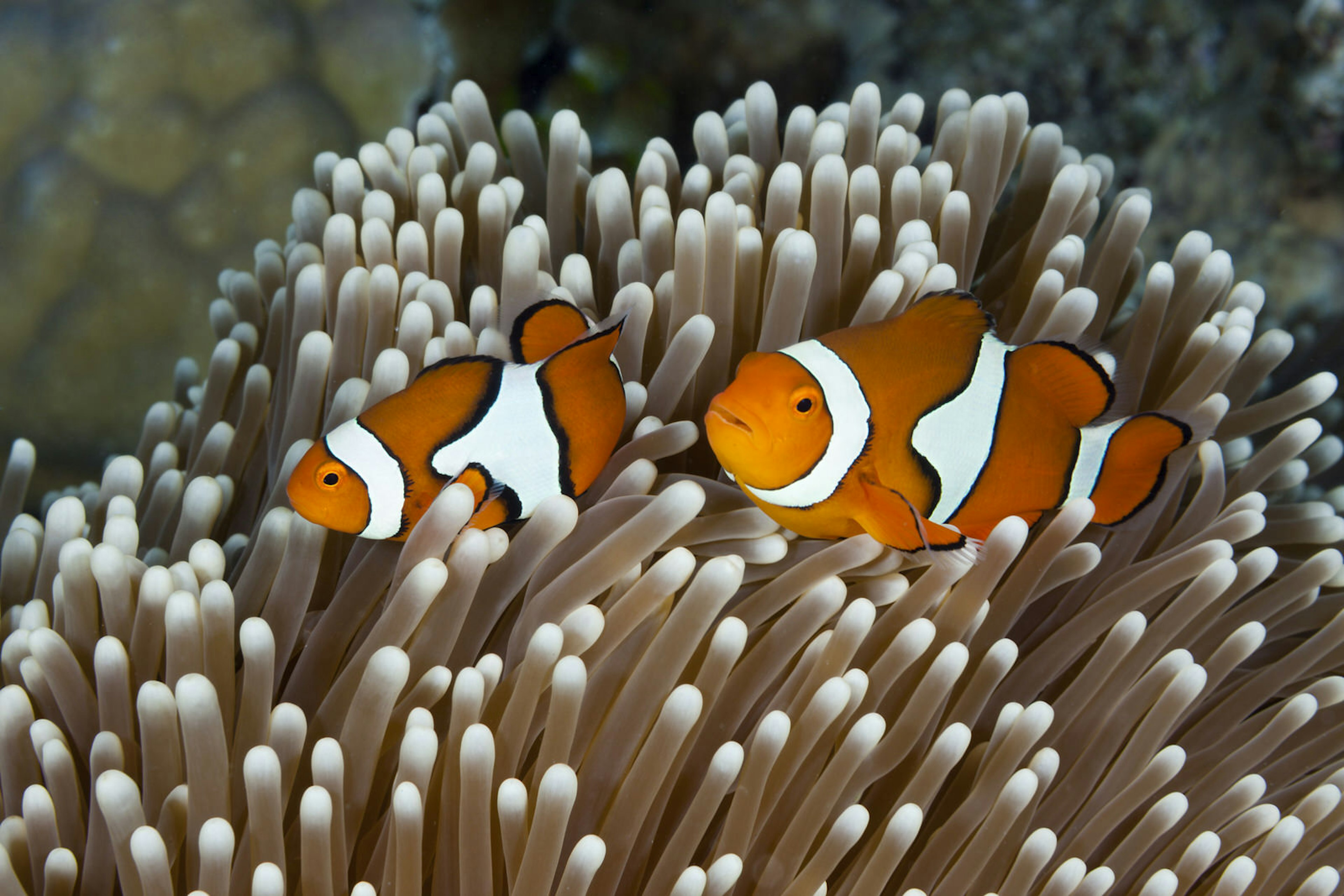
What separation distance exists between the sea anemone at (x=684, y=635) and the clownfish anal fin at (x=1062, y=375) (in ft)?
0.22

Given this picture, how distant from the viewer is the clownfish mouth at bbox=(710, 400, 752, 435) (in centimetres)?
89

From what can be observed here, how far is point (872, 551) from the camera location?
0.96 meters

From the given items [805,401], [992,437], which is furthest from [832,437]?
[992,437]

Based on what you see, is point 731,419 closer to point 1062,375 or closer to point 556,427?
point 556,427

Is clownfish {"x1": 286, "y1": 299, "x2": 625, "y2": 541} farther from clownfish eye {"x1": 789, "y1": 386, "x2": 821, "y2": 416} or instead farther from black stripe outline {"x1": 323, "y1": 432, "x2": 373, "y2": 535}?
clownfish eye {"x1": 789, "y1": 386, "x2": 821, "y2": 416}

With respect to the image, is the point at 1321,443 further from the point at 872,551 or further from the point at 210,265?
the point at 210,265

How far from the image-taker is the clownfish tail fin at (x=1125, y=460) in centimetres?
105

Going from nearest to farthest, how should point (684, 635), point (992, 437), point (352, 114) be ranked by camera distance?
point (684, 635) < point (992, 437) < point (352, 114)

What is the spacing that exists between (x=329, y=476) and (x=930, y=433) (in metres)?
0.58

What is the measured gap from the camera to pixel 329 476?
0.91 m

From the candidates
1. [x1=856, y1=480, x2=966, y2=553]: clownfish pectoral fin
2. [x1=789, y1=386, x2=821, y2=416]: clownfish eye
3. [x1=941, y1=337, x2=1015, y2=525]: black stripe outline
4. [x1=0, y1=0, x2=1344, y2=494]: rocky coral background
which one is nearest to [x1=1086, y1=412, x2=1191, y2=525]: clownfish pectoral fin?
[x1=941, y1=337, x2=1015, y2=525]: black stripe outline

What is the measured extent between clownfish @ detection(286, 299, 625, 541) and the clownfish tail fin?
1.63ft

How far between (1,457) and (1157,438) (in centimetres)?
194

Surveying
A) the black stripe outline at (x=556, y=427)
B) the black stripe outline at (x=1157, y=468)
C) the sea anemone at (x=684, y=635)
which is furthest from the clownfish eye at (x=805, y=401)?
the black stripe outline at (x=1157, y=468)
